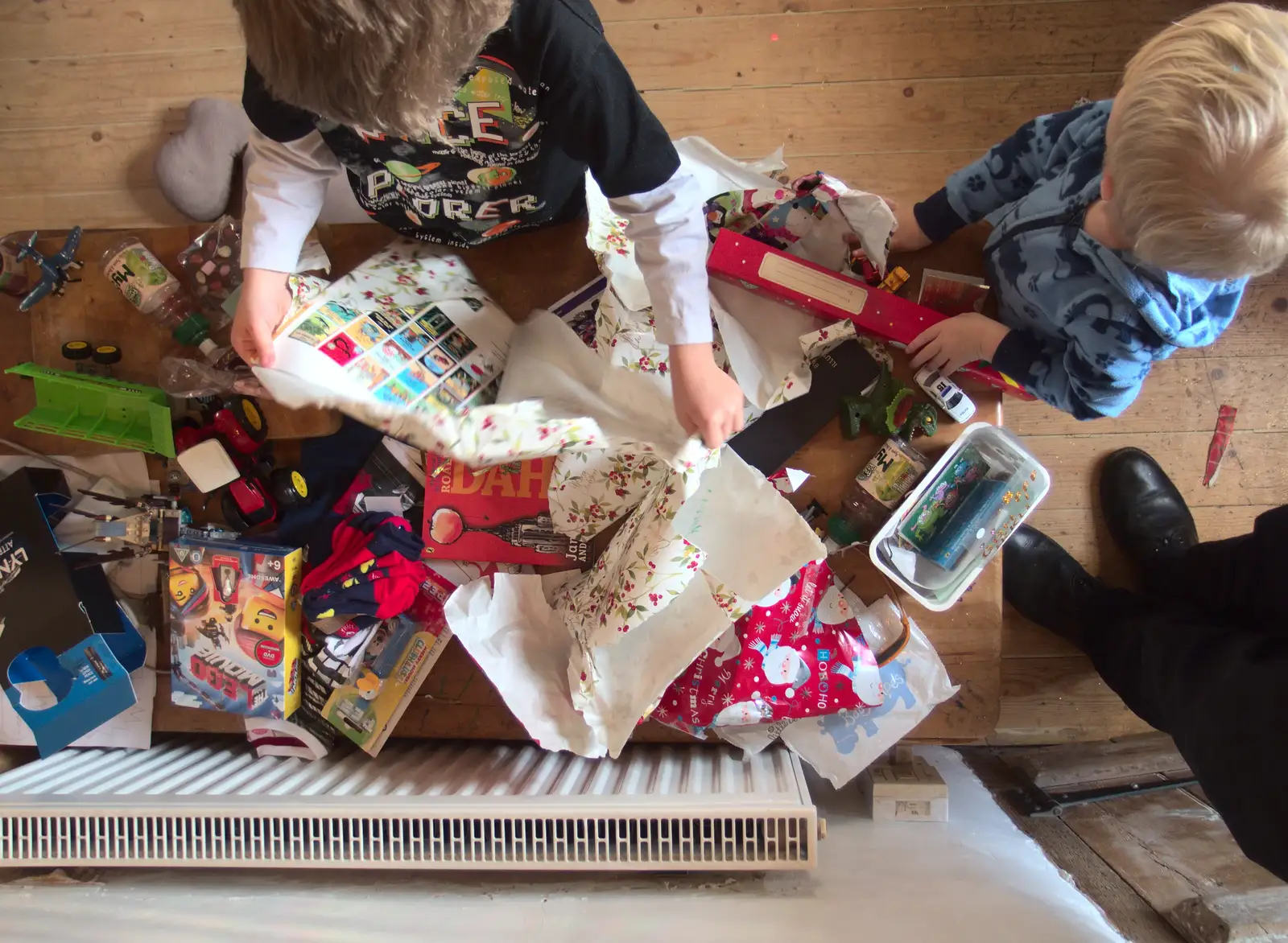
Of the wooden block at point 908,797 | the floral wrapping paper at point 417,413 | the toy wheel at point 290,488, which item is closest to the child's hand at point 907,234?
the floral wrapping paper at point 417,413

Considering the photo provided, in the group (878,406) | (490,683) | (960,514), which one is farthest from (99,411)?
(960,514)

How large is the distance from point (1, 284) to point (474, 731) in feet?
2.93

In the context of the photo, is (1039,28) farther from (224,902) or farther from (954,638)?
(224,902)

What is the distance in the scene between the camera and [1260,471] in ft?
4.22

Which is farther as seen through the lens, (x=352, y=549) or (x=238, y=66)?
(x=238, y=66)

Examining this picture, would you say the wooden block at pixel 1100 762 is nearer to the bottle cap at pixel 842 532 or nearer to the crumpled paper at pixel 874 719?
the crumpled paper at pixel 874 719

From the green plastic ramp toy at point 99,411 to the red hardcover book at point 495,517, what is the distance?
36cm

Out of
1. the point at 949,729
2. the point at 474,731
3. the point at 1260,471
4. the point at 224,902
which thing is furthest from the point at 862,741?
the point at 1260,471

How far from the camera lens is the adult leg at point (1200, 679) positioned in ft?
2.32

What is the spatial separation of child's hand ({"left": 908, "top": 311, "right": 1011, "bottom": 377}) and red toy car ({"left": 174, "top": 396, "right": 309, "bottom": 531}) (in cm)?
80

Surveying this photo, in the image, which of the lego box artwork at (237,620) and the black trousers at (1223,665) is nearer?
the black trousers at (1223,665)

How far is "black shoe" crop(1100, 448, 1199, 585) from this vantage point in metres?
1.22

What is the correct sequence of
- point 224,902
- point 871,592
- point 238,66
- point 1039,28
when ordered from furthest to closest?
point 238,66, point 1039,28, point 871,592, point 224,902

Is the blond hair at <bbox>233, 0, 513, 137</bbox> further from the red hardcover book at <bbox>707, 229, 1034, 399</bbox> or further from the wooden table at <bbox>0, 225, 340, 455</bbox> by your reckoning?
the wooden table at <bbox>0, 225, 340, 455</bbox>
